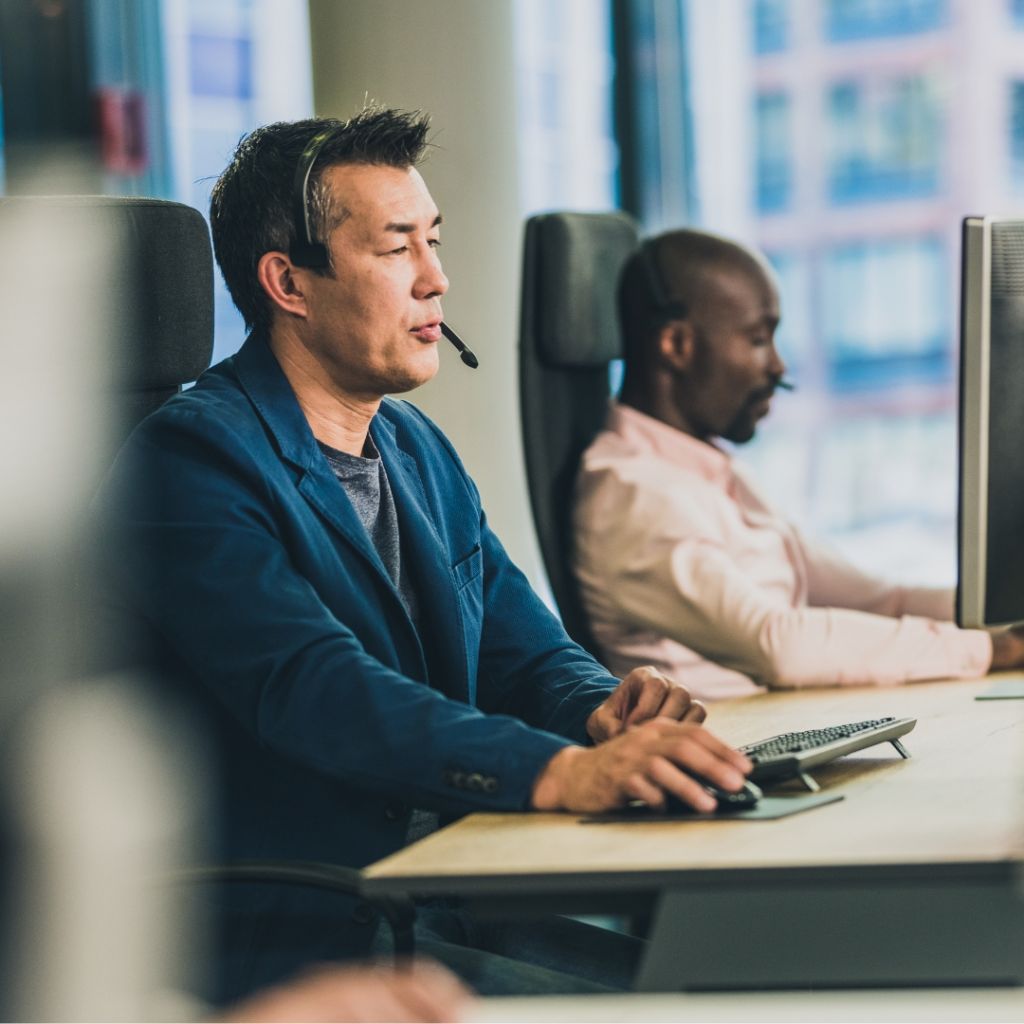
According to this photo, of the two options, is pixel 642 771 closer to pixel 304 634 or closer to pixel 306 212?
pixel 304 634

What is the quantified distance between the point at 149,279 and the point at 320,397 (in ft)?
0.71

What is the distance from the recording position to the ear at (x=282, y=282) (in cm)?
165

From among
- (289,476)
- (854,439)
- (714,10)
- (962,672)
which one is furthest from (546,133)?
(289,476)

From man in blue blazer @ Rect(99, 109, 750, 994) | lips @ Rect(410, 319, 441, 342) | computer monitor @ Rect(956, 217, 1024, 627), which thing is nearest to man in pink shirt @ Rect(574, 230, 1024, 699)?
man in blue blazer @ Rect(99, 109, 750, 994)

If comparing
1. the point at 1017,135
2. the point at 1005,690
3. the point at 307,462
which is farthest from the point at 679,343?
the point at 1017,135

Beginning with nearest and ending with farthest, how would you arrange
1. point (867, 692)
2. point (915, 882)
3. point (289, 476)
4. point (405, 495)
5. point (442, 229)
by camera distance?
point (915, 882) → point (289, 476) → point (405, 495) → point (867, 692) → point (442, 229)

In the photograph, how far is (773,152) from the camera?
396 centimetres

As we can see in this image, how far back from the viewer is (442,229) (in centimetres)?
271

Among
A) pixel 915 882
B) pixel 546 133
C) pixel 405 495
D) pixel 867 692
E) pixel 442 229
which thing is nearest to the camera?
pixel 915 882

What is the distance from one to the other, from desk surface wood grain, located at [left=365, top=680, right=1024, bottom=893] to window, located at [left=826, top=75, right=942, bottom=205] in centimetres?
268

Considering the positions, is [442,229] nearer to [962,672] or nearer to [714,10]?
[962,672]

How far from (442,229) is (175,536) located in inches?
55.6

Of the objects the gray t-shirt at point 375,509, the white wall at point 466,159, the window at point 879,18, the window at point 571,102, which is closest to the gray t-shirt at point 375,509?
the gray t-shirt at point 375,509

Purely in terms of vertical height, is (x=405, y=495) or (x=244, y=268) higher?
(x=244, y=268)
